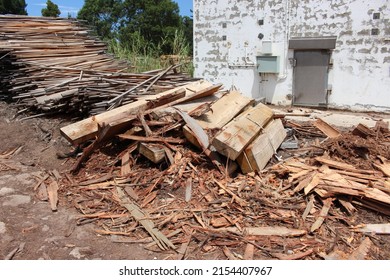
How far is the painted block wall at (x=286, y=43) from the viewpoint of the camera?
10.4m

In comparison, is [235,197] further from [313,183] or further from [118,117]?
[118,117]

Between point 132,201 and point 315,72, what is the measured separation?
881 centimetres

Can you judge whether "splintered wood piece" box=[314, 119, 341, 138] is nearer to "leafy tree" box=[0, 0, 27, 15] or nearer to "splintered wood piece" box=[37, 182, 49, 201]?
"splintered wood piece" box=[37, 182, 49, 201]

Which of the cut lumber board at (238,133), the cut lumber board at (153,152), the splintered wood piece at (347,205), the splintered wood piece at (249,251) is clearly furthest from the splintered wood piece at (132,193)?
the splintered wood piece at (347,205)

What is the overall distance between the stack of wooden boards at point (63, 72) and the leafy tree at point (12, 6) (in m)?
23.0

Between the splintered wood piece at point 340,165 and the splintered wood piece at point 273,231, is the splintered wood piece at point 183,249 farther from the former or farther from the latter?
the splintered wood piece at point 340,165

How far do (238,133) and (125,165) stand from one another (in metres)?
1.56

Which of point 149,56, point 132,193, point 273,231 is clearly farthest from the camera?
point 149,56

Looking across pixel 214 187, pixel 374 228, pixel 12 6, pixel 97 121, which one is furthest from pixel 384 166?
pixel 12 6

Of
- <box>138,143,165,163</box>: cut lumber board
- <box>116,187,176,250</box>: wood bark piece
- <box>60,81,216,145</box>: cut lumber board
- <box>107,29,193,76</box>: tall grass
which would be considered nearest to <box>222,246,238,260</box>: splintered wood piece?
<box>116,187,176,250</box>: wood bark piece

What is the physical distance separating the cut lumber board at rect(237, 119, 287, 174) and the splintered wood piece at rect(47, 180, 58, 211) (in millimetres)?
2249

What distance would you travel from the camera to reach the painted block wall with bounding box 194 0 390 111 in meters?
10.4

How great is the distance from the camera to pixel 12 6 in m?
28.7

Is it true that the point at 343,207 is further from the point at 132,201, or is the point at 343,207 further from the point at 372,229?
the point at 132,201
